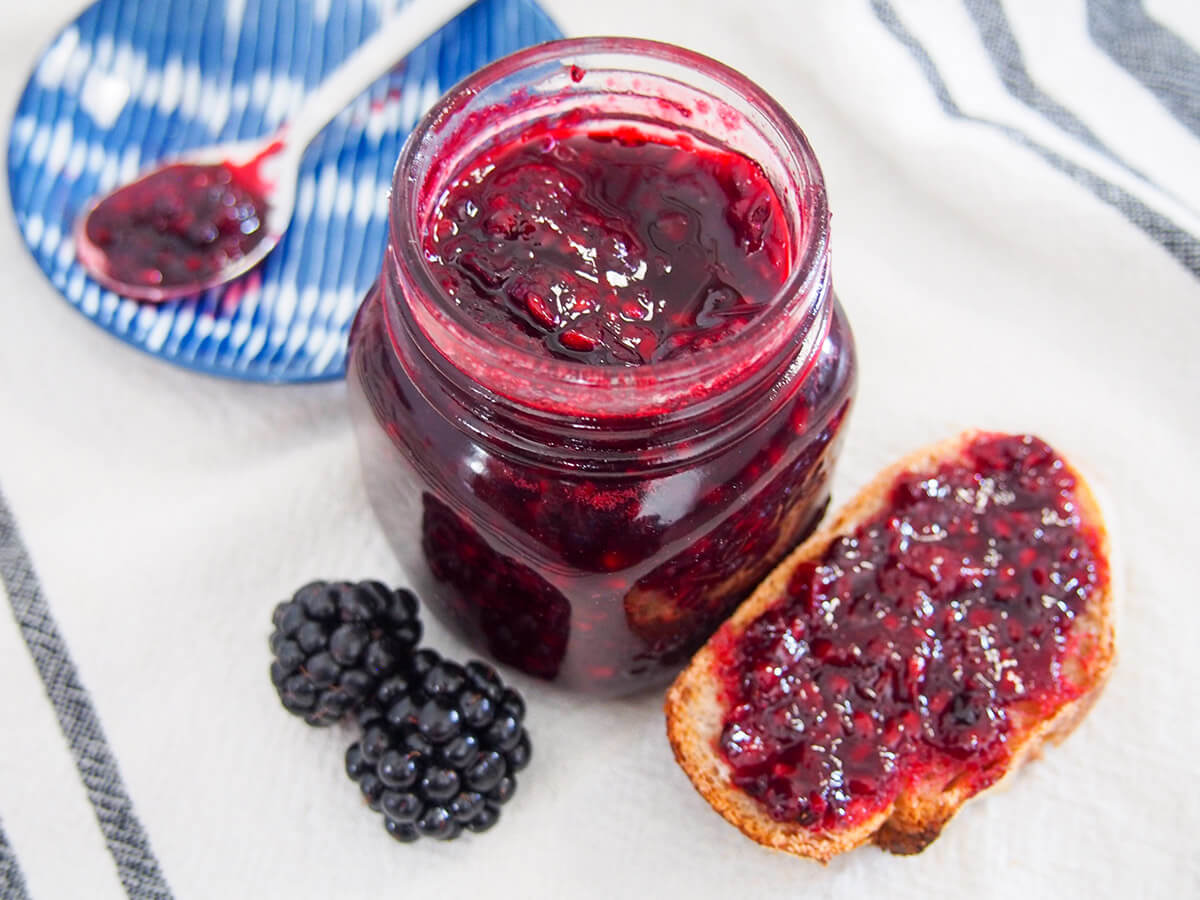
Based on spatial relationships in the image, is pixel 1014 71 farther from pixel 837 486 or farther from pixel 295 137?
pixel 295 137

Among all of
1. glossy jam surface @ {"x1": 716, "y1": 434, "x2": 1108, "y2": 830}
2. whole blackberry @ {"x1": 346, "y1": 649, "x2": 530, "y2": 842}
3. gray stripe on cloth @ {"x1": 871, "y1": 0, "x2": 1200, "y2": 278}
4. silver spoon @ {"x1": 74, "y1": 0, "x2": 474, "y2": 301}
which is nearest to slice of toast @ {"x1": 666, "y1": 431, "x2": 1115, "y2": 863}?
glossy jam surface @ {"x1": 716, "y1": 434, "x2": 1108, "y2": 830}

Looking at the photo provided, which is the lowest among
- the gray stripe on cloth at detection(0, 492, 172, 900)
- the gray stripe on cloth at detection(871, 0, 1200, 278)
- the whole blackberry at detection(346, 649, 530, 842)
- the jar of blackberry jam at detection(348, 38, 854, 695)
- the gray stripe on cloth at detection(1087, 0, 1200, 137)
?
the gray stripe on cloth at detection(0, 492, 172, 900)

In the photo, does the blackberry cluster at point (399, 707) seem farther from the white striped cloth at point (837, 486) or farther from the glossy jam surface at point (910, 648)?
the glossy jam surface at point (910, 648)

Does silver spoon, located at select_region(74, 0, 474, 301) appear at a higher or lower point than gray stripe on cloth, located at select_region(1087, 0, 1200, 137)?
lower

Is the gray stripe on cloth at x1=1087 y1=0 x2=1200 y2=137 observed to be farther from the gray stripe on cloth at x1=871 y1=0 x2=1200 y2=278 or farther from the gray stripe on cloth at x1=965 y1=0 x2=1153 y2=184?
the gray stripe on cloth at x1=871 y1=0 x2=1200 y2=278

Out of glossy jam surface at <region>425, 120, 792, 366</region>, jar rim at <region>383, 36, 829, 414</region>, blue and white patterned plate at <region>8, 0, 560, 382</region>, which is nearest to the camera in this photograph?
jar rim at <region>383, 36, 829, 414</region>

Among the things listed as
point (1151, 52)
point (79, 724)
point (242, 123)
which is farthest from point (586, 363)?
point (1151, 52)
